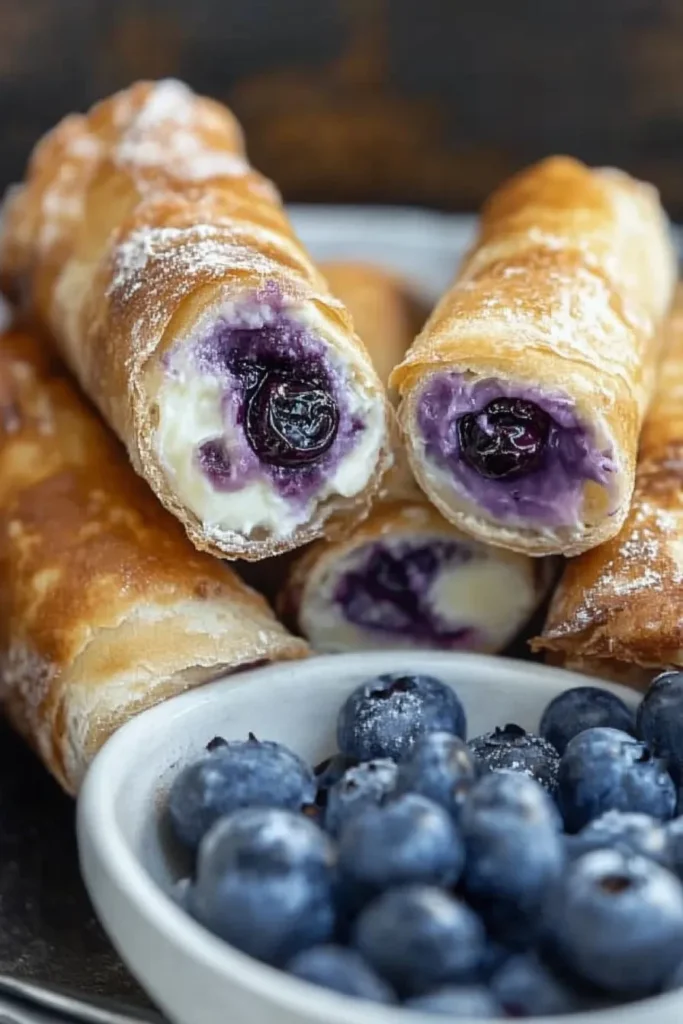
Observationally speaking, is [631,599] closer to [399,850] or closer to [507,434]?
[507,434]

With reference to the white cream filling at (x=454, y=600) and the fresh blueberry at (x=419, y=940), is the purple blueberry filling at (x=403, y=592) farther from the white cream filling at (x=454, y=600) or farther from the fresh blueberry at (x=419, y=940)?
the fresh blueberry at (x=419, y=940)

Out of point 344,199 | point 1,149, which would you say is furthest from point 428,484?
point 1,149

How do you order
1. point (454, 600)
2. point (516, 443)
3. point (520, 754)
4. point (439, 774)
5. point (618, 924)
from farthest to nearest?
point (454, 600) → point (516, 443) → point (520, 754) → point (439, 774) → point (618, 924)

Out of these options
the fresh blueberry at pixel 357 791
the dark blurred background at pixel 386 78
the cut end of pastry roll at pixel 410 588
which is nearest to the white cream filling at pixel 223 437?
the cut end of pastry roll at pixel 410 588

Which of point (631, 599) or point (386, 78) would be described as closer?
point (631, 599)

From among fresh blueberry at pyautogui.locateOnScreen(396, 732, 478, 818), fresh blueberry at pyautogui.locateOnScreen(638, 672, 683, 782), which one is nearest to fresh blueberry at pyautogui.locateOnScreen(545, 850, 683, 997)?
fresh blueberry at pyautogui.locateOnScreen(396, 732, 478, 818)

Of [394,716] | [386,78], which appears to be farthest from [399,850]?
[386,78]

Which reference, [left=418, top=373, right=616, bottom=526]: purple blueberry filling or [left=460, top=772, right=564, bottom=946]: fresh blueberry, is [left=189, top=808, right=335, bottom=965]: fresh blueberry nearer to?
[left=460, top=772, right=564, bottom=946]: fresh blueberry
